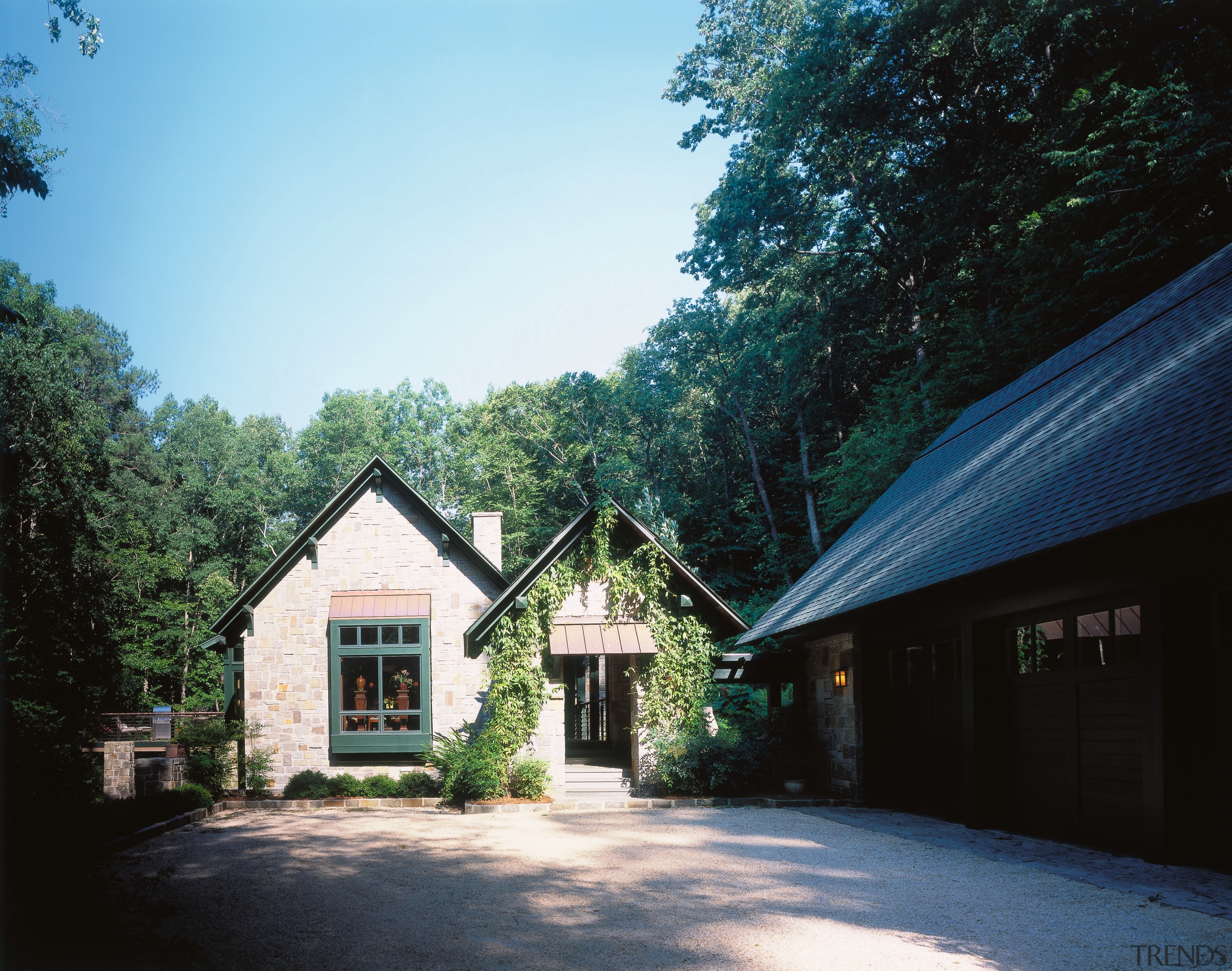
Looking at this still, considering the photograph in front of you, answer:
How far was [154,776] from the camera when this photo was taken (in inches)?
531

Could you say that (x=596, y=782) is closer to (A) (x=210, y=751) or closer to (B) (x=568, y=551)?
(B) (x=568, y=551)

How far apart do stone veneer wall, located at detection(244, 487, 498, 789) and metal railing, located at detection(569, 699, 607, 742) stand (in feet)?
28.9

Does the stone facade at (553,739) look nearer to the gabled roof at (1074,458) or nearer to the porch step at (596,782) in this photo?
the porch step at (596,782)

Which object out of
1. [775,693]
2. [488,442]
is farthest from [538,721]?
[488,442]

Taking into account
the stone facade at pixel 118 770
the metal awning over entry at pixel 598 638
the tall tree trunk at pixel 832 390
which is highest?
the tall tree trunk at pixel 832 390

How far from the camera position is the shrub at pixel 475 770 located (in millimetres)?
14711

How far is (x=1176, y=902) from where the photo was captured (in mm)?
6305

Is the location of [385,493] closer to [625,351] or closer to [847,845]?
[847,845]

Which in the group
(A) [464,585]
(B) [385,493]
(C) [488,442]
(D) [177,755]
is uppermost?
(C) [488,442]

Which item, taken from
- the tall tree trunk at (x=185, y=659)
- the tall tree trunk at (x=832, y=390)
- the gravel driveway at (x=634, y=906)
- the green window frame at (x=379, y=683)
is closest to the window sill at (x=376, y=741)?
the green window frame at (x=379, y=683)

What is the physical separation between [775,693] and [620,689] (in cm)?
502

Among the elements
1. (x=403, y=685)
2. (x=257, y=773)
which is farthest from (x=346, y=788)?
(x=403, y=685)

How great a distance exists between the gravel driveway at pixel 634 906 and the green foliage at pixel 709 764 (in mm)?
3796

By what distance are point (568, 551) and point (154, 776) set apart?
7330mm
